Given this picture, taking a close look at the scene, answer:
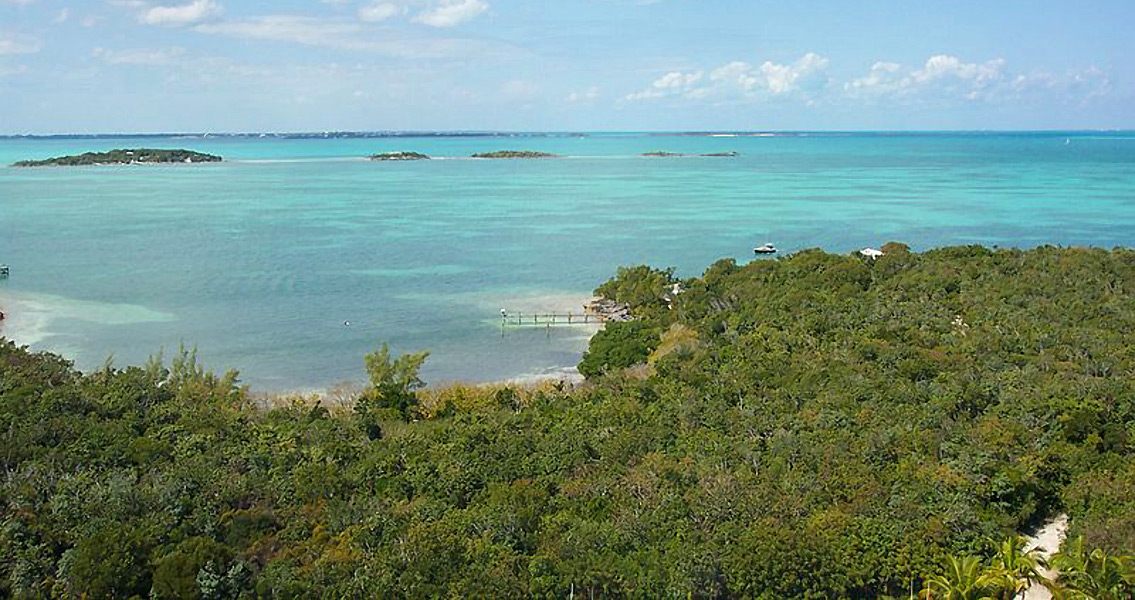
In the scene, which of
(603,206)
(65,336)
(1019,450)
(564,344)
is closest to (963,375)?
(1019,450)

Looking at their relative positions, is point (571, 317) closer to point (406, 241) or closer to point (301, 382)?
point (301, 382)

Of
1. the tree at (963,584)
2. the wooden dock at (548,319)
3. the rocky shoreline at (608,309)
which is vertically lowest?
the wooden dock at (548,319)

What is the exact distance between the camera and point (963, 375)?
79.9 feet

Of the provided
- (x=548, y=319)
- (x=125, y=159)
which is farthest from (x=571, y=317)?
(x=125, y=159)

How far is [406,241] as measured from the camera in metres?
63.5

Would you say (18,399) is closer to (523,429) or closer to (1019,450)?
(523,429)

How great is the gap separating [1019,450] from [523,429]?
1102 cm

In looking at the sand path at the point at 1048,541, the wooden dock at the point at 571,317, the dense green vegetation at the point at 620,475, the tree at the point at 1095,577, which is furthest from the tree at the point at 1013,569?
the wooden dock at the point at 571,317

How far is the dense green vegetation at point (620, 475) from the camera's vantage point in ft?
50.3

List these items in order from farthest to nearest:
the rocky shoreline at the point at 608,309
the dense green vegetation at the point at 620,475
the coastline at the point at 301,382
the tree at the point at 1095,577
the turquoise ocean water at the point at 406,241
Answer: the rocky shoreline at the point at 608,309, the turquoise ocean water at the point at 406,241, the coastline at the point at 301,382, the dense green vegetation at the point at 620,475, the tree at the point at 1095,577

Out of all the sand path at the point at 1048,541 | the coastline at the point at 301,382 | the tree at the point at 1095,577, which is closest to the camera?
the tree at the point at 1095,577

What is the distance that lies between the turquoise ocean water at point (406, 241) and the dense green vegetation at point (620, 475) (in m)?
9.28

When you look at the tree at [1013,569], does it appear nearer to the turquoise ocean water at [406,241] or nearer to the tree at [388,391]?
the tree at [388,391]

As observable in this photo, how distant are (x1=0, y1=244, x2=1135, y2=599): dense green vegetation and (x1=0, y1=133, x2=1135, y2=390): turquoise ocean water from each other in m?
9.28
